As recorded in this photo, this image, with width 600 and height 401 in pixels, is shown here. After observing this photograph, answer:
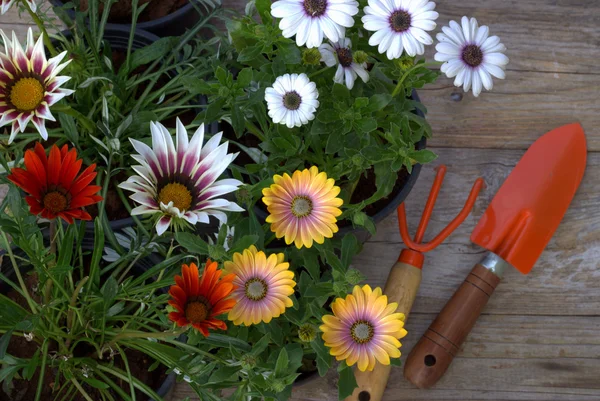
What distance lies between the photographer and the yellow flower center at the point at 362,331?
58 cm

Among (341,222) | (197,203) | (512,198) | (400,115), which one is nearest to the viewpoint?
(197,203)

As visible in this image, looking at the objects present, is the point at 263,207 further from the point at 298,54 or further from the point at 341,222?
the point at 298,54

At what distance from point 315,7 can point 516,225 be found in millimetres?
466

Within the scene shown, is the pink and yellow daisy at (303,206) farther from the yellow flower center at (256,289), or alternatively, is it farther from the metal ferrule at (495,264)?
the metal ferrule at (495,264)

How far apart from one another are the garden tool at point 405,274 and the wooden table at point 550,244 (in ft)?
0.16

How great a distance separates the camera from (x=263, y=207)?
75cm

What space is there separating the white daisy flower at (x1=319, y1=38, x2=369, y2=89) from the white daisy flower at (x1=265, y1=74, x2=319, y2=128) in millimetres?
48

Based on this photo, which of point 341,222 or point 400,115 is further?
point 341,222

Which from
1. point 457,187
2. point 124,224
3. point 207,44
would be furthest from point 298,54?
point 457,187

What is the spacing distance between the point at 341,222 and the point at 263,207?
0.10m

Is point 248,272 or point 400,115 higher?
point 400,115

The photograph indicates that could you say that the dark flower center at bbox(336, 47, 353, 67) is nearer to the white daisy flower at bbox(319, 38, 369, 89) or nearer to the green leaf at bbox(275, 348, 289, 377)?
the white daisy flower at bbox(319, 38, 369, 89)

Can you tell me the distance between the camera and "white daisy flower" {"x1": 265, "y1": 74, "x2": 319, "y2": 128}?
604 mm

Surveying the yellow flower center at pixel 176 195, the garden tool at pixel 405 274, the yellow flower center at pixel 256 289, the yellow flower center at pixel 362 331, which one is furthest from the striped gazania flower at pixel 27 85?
the garden tool at pixel 405 274
